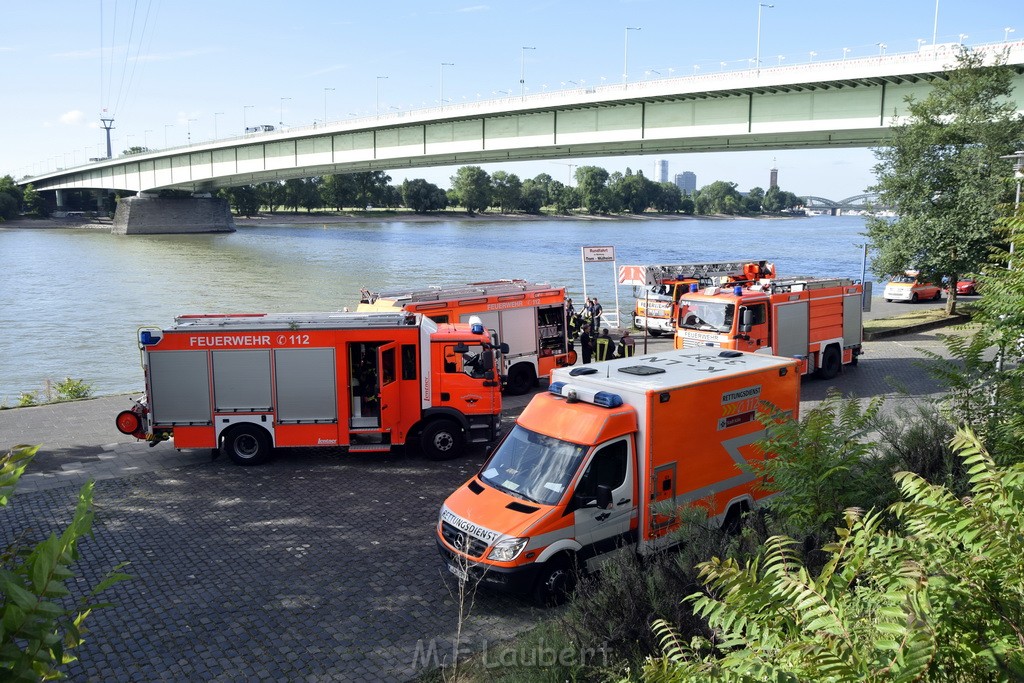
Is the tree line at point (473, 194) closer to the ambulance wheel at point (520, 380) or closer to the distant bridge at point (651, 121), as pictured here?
the distant bridge at point (651, 121)

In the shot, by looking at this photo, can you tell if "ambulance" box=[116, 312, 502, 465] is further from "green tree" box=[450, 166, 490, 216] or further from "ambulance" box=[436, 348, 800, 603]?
"green tree" box=[450, 166, 490, 216]

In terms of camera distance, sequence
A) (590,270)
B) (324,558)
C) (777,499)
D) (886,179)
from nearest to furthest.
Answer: (777,499) → (324,558) → (886,179) → (590,270)

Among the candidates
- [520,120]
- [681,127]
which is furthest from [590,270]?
[681,127]

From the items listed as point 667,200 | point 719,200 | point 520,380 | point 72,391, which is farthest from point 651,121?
point 719,200

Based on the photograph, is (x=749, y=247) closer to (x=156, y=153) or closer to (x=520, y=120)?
(x=520, y=120)

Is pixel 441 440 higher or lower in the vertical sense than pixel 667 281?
lower

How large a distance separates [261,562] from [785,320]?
13.8 m

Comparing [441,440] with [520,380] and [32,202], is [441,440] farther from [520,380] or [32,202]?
[32,202]

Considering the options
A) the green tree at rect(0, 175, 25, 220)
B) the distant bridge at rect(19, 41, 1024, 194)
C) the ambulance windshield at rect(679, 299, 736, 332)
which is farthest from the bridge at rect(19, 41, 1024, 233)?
the green tree at rect(0, 175, 25, 220)

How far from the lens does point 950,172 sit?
27312 mm

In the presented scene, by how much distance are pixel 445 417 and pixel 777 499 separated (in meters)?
7.61

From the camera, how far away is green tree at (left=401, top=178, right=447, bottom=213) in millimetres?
132875

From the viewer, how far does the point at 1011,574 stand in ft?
9.32

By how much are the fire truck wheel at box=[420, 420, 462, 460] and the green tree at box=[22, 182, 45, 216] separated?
113912 millimetres
